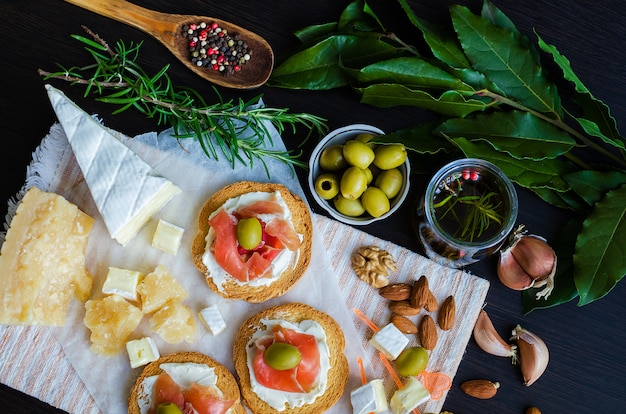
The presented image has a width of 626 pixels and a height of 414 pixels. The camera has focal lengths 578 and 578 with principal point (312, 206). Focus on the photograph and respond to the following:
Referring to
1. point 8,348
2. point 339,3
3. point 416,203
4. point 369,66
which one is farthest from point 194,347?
point 339,3

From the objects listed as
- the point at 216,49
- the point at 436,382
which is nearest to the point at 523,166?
the point at 436,382

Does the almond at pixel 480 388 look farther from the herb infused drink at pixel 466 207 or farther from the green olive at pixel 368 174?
the green olive at pixel 368 174

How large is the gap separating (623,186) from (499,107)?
1.48ft

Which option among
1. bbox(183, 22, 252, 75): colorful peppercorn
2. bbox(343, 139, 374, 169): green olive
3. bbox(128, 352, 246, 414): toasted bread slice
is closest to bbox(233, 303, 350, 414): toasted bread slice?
bbox(128, 352, 246, 414): toasted bread slice

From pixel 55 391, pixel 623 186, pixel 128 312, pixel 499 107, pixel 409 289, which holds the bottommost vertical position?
pixel 55 391

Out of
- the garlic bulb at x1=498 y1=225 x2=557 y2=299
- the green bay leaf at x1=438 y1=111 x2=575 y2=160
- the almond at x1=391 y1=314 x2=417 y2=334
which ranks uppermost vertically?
the green bay leaf at x1=438 y1=111 x2=575 y2=160

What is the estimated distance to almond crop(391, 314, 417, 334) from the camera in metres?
1.84

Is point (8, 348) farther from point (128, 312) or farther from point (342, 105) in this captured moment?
point (342, 105)

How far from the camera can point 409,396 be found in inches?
69.8

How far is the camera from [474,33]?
177 centimetres

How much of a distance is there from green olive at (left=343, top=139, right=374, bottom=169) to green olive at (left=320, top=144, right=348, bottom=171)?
35 millimetres

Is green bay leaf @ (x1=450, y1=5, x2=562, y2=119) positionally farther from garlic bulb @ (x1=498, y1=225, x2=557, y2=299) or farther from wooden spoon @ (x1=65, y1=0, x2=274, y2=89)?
wooden spoon @ (x1=65, y1=0, x2=274, y2=89)

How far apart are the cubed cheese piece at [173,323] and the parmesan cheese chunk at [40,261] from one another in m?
0.28

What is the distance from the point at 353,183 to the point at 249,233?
343 millimetres
